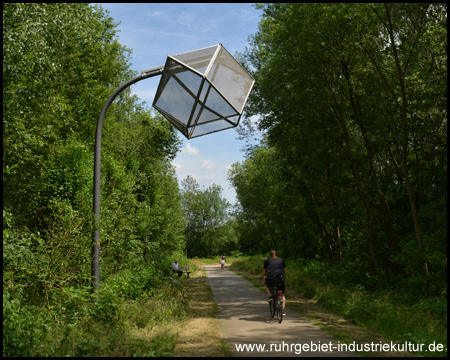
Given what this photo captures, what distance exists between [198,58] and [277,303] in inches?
256

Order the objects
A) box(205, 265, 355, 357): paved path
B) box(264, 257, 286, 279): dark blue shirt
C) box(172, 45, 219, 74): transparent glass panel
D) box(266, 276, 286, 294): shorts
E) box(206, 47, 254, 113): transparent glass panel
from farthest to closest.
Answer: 1. box(264, 257, 286, 279): dark blue shirt
2. box(266, 276, 286, 294): shorts
3. box(206, 47, 254, 113): transparent glass panel
4. box(172, 45, 219, 74): transparent glass panel
5. box(205, 265, 355, 357): paved path

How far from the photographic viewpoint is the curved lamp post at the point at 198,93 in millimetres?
7633

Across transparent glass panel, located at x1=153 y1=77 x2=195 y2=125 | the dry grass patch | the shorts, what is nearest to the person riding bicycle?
the shorts

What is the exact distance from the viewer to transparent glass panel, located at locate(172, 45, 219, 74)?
7543 mm

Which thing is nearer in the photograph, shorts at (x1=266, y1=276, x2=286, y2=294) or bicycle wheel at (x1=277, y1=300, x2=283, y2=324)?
bicycle wheel at (x1=277, y1=300, x2=283, y2=324)

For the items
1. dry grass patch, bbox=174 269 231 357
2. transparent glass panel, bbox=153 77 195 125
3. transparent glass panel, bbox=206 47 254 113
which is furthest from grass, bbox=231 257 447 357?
transparent glass panel, bbox=153 77 195 125

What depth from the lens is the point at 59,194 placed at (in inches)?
536

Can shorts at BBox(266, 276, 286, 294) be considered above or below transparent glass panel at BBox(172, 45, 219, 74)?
below

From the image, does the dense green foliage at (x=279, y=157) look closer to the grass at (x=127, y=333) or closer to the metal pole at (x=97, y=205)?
the grass at (x=127, y=333)

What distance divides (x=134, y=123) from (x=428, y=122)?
59.7 feet

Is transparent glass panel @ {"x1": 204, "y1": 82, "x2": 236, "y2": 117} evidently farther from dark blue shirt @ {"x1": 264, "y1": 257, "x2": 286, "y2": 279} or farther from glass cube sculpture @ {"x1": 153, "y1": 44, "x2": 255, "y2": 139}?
dark blue shirt @ {"x1": 264, "y1": 257, "x2": 286, "y2": 279}

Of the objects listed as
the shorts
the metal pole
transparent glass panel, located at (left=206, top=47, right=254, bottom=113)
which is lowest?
the shorts

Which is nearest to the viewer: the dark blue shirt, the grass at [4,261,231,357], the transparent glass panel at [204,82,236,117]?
the grass at [4,261,231,357]

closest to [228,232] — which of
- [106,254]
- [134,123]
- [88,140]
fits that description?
[134,123]
